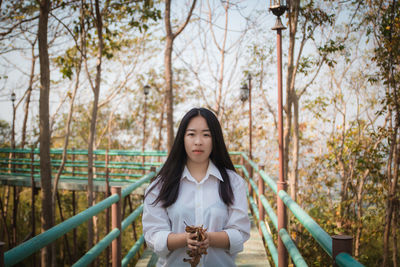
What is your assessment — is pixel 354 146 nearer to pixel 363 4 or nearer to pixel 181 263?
pixel 363 4

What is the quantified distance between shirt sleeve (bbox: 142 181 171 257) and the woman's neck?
0.65 feet

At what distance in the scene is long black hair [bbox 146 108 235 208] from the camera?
170cm

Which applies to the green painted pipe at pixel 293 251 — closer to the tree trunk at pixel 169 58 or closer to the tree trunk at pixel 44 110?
the tree trunk at pixel 44 110

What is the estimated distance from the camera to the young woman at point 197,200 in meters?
1.62

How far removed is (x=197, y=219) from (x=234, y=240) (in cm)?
20

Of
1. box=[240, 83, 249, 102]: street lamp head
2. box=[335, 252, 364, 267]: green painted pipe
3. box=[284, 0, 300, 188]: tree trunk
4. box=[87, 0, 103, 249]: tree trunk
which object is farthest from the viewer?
box=[240, 83, 249, 102]: street lamp head

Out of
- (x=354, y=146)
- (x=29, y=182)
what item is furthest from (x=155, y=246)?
(x=29, y=182)

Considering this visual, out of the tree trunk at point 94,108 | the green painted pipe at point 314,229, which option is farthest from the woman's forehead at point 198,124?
the tree trunk at point 94,108

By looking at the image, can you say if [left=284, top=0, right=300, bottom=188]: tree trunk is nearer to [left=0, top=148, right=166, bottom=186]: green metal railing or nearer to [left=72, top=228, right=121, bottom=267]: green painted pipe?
[left=0, top=148, right=166, bottom=186]: green metal railing

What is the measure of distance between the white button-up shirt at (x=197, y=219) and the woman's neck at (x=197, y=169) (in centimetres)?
5

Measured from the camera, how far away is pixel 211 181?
1.77 metres

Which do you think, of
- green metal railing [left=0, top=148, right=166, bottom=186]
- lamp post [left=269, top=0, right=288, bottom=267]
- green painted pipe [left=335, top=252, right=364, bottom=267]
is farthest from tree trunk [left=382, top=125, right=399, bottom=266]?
green painted pipe [left=335, top=252, right=364, bottom=267]

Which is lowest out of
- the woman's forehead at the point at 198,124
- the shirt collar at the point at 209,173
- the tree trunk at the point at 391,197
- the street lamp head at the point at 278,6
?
the tree trunk at the point at 391,197

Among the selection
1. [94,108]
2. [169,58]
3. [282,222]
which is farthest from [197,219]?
[169,58]
